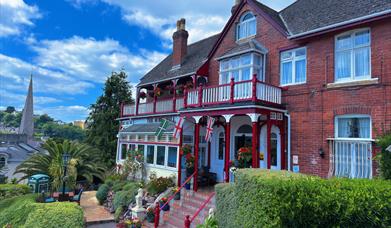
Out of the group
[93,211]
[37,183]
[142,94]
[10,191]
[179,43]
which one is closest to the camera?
[10,191]

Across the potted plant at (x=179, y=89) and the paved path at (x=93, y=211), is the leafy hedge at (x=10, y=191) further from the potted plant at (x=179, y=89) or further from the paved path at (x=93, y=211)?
the potted plant at (x=179, y=89)

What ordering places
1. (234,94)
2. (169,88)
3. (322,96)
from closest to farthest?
(322,96)
(234,94)
(169,88)

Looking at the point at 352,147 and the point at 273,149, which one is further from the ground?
the point at 352,147

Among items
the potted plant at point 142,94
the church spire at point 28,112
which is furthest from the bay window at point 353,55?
the church spire at point 28,112

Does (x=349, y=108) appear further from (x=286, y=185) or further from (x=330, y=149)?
(x=286, y=185)

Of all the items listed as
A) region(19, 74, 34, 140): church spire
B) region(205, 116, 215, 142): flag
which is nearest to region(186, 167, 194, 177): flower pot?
region(205, 116, 215, 142): flag

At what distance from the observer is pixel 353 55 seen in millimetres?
10328

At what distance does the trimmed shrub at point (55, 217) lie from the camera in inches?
274

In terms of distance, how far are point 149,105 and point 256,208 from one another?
1525 centimetres

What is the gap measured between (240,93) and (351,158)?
4.78m

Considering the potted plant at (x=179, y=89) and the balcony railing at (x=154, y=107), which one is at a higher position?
the potted plant at (x=179, y=89)

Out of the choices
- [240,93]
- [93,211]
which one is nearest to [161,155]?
[93,211]

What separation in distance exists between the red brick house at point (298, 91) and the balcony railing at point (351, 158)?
33mm

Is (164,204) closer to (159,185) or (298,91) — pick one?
(159,185)
